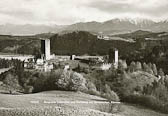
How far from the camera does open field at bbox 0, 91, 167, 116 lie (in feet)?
33.8

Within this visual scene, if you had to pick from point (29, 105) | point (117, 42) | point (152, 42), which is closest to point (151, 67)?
point (29, 105)

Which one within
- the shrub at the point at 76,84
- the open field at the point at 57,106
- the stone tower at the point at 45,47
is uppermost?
the stone tower at the point at 45,47

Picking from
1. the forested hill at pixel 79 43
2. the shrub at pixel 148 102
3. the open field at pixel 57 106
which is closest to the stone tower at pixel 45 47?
the open field at pixel 57 106

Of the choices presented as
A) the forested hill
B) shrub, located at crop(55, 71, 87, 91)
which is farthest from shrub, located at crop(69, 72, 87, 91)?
the forested hill

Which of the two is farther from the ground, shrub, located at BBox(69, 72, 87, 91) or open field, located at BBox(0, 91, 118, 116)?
shrub, located at BBox(69, 72, 87, 91)

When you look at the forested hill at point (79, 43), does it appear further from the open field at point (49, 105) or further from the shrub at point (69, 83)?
the open field at point (49, 105)

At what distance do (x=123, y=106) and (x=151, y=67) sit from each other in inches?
1054

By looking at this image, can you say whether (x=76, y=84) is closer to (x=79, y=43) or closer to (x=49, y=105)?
(x=49, y=105)

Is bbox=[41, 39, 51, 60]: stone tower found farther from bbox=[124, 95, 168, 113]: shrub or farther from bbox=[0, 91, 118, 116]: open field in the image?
bbox=[124, 95, 168, 113]: shrub

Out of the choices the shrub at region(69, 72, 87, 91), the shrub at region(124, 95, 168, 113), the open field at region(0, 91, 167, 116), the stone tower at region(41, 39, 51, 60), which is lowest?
the shrub at region(124, 95, 168, 113)

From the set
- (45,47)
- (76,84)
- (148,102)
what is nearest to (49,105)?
(76,84)

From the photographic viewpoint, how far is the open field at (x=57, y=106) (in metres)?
10.3

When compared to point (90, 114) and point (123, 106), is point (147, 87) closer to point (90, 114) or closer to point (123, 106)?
point (123, 106)

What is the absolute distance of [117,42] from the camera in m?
87.8
